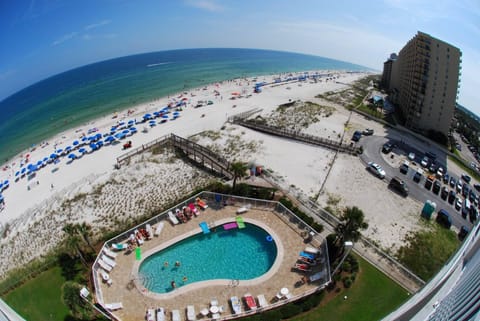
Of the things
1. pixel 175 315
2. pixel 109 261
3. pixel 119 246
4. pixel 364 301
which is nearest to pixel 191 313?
pixel 175 315

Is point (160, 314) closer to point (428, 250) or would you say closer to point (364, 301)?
point (364, 301)

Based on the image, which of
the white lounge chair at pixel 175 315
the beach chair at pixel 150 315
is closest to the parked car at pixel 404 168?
the white lounge chair at pixel 175 315

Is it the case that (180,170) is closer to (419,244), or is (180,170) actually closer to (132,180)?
(132,180)

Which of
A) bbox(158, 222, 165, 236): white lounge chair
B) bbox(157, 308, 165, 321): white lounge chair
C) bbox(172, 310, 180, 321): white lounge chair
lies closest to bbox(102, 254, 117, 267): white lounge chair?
bbox(158, 222, 165, 236): white lounge chair

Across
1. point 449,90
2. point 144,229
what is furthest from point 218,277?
point 449,90

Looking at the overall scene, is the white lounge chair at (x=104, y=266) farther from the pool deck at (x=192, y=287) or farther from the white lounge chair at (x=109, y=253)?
the white lounge chair at (x=109, y=253)

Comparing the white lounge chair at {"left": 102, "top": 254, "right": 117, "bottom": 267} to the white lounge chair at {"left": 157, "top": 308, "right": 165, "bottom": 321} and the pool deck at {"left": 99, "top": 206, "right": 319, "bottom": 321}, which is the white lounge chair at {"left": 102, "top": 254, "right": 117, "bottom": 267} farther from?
the white lounge chair at {"left": 157, "top": 308, "right": 165, "bottom": 321}
